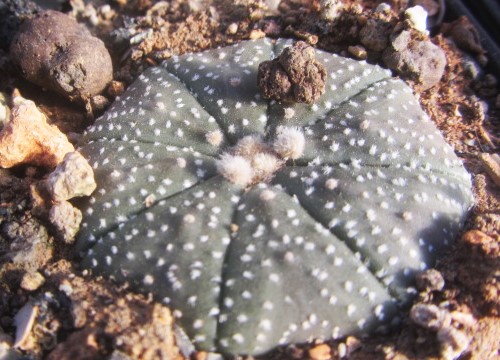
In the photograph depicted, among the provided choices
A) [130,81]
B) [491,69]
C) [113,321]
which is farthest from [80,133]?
[491,69]

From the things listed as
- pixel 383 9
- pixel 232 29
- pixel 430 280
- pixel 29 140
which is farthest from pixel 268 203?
pixel 383 9

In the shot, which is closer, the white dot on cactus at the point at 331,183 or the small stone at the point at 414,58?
the white dot on cactus at the point at 331,183

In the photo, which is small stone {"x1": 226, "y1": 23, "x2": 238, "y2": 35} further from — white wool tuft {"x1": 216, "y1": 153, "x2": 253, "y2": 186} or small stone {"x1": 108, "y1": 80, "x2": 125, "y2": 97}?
white wool tuft {"x1": 216, "y1": 153, "x2": 253, "y2": 186}

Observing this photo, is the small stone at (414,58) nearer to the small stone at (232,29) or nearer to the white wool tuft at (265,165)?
the small stone at (232,29)

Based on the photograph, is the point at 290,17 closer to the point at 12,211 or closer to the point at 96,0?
the point at 96,0

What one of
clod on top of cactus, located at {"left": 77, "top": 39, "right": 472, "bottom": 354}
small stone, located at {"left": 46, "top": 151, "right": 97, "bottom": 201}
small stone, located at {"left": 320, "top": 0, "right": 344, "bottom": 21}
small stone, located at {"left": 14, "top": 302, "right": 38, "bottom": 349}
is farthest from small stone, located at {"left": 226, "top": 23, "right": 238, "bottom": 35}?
small stone, located at {"left": 14, "top": 302, "right": 38, "bottom": 349}

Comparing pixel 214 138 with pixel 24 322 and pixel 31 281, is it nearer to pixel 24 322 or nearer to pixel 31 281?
pixel 31 281

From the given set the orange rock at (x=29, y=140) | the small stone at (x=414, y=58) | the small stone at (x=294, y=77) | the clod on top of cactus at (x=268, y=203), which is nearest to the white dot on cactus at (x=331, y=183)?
the clod on top of cactus at (x=268, y=203)
